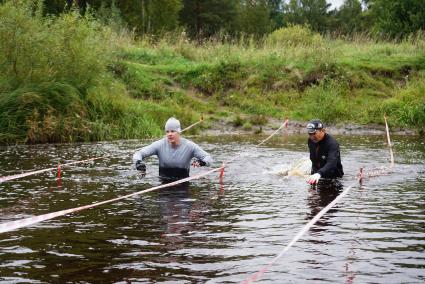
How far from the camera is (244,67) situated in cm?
2791

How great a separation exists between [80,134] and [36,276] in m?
13.2

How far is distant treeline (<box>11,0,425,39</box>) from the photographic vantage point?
40312mm

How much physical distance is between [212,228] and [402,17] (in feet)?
120

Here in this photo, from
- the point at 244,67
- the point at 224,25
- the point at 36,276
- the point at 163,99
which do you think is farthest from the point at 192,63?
the point at 224,25

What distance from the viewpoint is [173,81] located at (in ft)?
88.1

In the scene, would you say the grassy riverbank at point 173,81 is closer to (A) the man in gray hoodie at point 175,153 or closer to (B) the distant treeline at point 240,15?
(B) the distant treeline at point 240,15

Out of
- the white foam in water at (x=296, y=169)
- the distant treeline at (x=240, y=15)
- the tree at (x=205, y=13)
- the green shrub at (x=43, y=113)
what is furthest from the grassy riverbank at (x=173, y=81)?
the tree at (x=205, y=13)

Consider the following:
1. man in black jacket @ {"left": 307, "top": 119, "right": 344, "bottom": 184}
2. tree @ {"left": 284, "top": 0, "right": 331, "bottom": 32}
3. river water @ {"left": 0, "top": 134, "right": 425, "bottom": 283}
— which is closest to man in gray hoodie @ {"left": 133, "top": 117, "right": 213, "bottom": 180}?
river water @ {"left": 0, "top": 134, "right": 425, "bottom": 283}

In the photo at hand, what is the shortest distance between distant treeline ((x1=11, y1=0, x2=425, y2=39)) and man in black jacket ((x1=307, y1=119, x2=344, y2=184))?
1558 centimetres

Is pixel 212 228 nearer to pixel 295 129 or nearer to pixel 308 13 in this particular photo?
pixel 295 129

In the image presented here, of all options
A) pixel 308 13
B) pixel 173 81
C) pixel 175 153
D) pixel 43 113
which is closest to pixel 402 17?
pixel 173 81

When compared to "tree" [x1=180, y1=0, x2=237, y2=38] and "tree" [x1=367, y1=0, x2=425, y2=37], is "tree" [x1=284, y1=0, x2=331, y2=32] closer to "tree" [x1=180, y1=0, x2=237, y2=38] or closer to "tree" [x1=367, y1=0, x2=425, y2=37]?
"tree" [x1=180, y1=0, x2=237, y2=38]

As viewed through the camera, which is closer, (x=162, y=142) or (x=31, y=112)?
(x=162, y=142)

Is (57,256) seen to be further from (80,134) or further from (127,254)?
(80,134)
